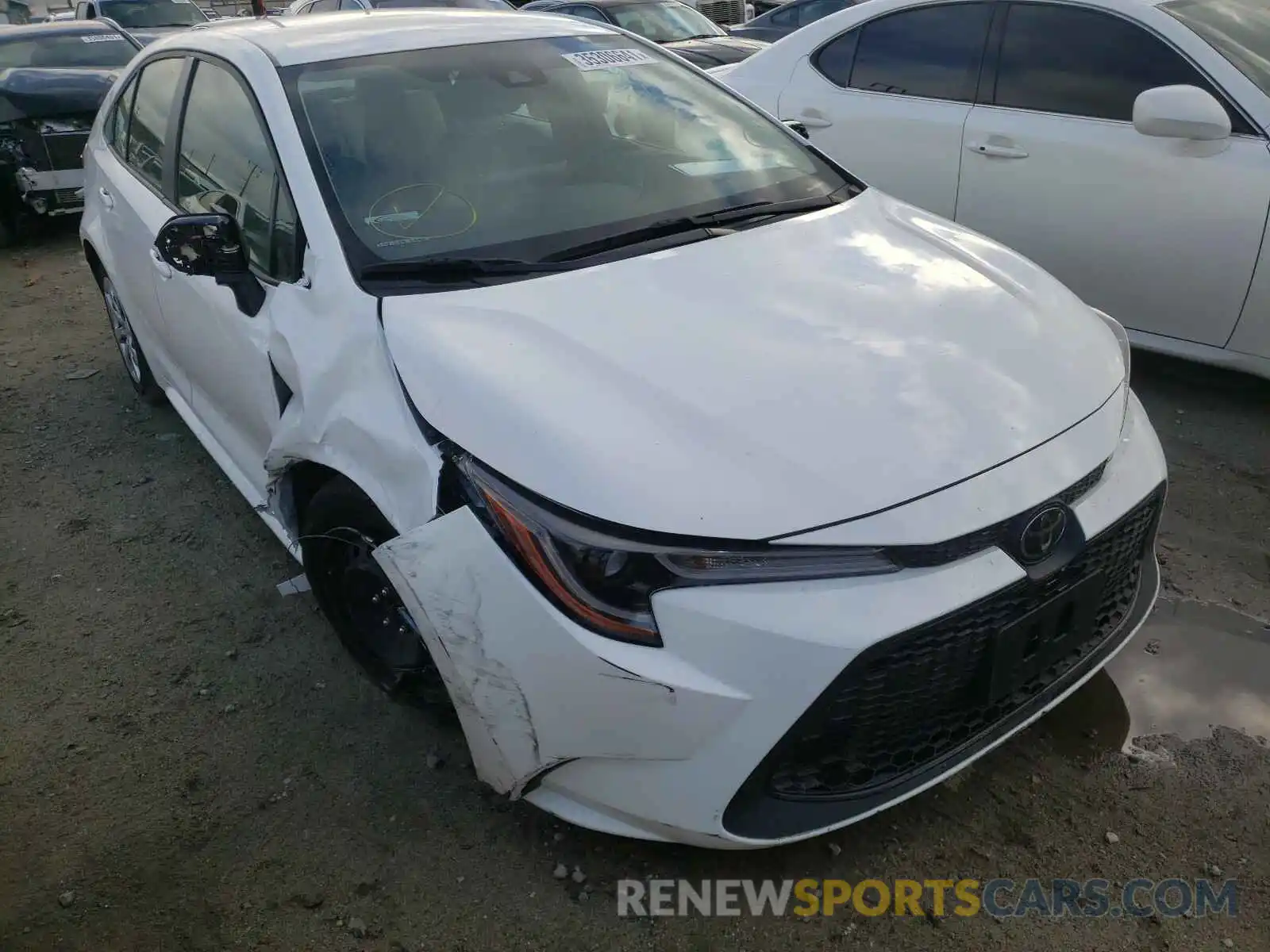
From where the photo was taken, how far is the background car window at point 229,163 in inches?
105


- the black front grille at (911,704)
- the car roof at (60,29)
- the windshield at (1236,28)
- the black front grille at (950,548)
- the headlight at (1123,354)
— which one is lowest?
the car roof at (60,29)

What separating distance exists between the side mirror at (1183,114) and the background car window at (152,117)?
3.35m

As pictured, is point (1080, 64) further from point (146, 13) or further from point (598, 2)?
point (146, 13)

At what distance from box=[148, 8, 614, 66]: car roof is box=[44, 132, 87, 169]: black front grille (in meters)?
4.62

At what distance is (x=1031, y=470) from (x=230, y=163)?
2.31m

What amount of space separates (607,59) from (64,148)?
584cm

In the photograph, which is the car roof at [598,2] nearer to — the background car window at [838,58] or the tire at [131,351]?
the background car window at [838,58]

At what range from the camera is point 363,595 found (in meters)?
2.63

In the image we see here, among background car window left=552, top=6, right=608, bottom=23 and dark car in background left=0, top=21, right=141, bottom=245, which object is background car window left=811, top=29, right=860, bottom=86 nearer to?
dark car in background left=0, top=21, right=141, bottom=245

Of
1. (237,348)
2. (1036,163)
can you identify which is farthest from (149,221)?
(1036,163)

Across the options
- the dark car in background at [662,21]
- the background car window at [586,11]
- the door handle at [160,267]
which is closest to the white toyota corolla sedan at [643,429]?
the door handle at [160,267]

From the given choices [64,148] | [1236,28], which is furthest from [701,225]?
[64,148]

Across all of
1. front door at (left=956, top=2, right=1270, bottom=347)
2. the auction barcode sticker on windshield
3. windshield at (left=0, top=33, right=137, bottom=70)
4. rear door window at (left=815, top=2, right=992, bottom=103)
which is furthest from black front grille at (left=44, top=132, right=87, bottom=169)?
front door at (left=956, top=2, right=1270, bottom=347)

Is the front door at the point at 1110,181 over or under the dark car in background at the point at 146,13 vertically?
over
